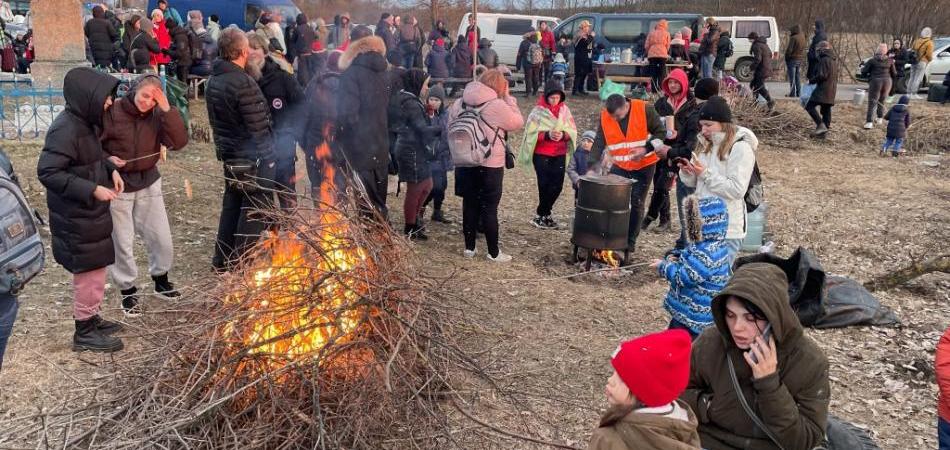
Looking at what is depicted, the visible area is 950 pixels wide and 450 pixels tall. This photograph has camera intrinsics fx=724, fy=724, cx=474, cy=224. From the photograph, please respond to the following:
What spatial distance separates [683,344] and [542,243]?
533cm

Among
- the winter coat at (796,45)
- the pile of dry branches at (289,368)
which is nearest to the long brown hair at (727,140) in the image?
the pile of dry branches at (289,368)

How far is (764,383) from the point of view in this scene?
274 cm

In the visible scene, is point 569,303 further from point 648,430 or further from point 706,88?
point 648,430

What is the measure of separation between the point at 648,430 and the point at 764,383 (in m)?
0.73

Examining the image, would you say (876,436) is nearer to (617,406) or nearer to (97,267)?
(617,406)

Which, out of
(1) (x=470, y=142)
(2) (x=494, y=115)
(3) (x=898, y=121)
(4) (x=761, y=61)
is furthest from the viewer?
(4) (x=761, y=61)

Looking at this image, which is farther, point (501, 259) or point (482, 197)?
point (501, 259)

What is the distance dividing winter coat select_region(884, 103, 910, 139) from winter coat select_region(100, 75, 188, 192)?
37.8 feet

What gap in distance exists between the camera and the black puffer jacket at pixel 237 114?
5312mm

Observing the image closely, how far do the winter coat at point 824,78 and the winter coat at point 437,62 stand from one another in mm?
7862

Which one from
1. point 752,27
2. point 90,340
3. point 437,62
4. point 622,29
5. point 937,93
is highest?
point 752,27

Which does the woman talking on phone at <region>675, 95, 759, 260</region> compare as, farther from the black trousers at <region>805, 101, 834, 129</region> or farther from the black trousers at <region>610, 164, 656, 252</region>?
the black trousers at <region>805, 101, 834, 129</region>

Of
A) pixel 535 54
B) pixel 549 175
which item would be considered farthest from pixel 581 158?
pixel 535 54

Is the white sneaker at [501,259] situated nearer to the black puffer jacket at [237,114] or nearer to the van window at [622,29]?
the black puffer jacket at [237,114]
